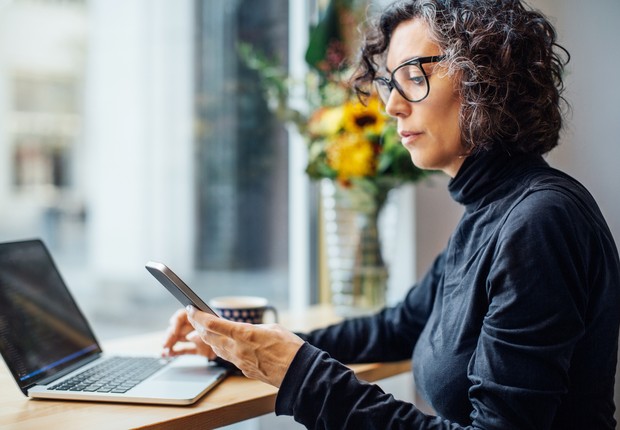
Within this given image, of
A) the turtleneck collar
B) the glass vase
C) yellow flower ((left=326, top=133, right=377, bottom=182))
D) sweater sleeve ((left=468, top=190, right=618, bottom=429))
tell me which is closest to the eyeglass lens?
the turtleneck collar

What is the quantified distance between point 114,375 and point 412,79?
68 centimetres

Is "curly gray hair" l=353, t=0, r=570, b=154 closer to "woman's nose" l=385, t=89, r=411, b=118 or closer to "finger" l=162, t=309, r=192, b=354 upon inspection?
"woman's nose" l=385, t=89, r=411, b=118

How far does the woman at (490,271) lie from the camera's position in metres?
0.74

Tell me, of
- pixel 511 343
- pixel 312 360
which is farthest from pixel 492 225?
pixel 312 360

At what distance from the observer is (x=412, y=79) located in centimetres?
97

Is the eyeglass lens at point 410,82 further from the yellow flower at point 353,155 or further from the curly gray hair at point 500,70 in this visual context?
the yellow flower at point 353,155

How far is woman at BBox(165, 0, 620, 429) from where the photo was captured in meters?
0.74

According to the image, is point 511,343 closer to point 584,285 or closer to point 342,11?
point 584,285

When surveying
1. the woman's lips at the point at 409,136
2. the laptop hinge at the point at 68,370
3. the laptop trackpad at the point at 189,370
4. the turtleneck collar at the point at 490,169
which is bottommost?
the laptop trackpad at the point at 189,370

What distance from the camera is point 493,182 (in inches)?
36.9

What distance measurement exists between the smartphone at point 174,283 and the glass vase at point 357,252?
68 cm

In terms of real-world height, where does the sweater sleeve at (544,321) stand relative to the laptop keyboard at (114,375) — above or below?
above

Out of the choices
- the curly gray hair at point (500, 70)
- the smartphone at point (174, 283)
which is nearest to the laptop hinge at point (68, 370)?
the smartphone at point (174, 283)

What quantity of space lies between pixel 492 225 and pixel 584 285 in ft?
0.52
